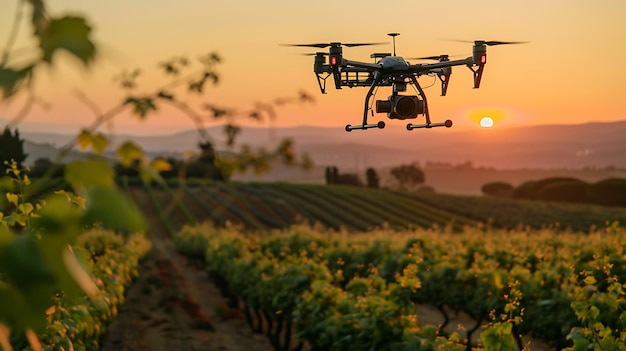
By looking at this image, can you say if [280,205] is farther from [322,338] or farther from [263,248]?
[322,338]

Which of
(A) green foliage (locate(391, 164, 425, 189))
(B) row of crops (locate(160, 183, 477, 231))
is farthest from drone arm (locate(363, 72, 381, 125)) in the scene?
(A) green foliage (locate(391, 164, 425, 189))

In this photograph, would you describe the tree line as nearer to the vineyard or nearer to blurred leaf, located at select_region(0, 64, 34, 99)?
the vineyard

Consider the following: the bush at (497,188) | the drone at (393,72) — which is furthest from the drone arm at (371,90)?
the bush at (497,188)

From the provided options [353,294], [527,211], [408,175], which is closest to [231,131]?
[353,294]

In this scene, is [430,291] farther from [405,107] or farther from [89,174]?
[89,174]

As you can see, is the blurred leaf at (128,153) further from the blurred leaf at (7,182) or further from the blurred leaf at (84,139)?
the blurred leaf at (7,182)

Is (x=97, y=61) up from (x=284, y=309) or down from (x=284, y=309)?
up

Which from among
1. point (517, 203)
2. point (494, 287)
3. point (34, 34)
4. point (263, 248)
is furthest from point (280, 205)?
point (34, 34)
